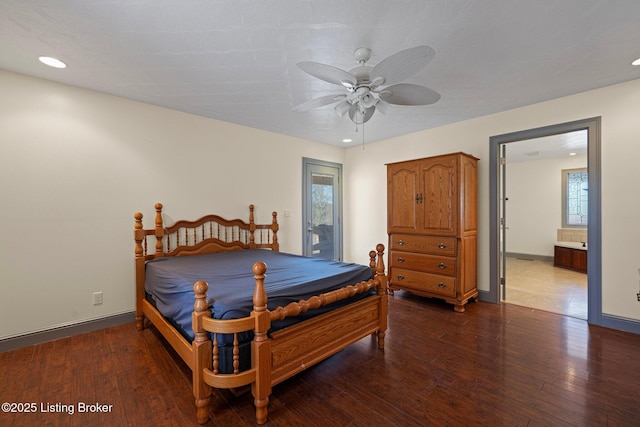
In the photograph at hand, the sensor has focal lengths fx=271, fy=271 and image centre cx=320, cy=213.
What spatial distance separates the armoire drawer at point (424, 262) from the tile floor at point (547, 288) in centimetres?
112

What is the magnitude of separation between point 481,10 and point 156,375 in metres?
3.49

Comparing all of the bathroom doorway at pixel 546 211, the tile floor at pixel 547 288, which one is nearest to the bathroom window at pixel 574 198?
the bathroom doorway at pixel 546 211

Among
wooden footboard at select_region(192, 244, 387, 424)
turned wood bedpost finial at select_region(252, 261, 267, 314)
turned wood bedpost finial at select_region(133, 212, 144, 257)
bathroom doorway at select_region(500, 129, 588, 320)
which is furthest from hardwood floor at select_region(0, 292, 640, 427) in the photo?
bathroom doorway at select_region(500, 129, 588, 320)

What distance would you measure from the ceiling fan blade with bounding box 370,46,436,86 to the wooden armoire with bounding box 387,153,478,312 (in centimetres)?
194

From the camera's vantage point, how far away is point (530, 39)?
2.05m

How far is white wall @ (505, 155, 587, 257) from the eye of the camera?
21.6 ft

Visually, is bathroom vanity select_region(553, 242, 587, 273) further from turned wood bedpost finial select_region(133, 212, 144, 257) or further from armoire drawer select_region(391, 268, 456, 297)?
turned wood bedpost finial select_region(133, 212, 144, 257)

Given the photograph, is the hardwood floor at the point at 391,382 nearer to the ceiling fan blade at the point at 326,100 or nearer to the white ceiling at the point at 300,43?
the ceiling fan blade at the point at 326,100

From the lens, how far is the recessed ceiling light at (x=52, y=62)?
2291 mm

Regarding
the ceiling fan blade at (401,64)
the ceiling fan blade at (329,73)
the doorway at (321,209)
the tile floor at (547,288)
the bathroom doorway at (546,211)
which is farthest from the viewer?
the bathroom doorway at (546,211)

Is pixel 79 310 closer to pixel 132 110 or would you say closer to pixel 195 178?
pixel 195 178

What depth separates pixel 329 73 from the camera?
184cm

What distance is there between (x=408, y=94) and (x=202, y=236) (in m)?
3.07

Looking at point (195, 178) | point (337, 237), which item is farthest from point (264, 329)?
point (337, 237)
